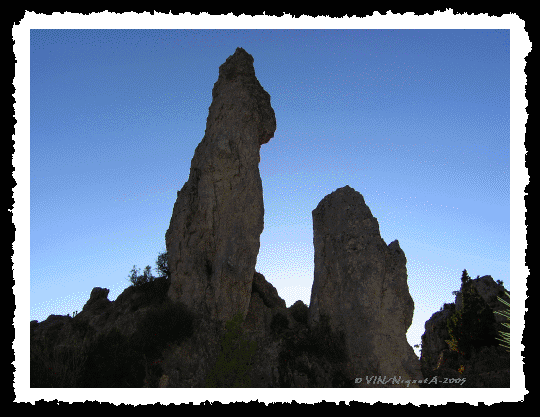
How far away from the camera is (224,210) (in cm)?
2197

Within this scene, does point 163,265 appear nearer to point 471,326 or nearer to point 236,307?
point 236,307

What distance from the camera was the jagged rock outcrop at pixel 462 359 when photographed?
19.6 metres

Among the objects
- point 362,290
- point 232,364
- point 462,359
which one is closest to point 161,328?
point 232,364

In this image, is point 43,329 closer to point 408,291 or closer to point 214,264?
point 214,264

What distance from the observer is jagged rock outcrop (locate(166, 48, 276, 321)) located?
68.2 feet

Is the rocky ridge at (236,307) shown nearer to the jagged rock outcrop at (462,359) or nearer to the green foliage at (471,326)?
the jagged rock outcrop at (462,359)

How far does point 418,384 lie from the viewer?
17.1 meters

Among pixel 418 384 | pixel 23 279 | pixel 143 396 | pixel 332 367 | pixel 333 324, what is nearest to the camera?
pixel 143 396

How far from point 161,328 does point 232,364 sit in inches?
170

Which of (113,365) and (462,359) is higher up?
(113,365)

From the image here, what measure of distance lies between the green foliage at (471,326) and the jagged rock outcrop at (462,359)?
35 centimetres

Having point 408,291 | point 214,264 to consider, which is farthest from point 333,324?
point 214,264

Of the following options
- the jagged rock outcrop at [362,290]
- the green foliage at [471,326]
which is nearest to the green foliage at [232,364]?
the jagged rock outcrop at [362,290]

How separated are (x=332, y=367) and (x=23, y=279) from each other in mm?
14086
